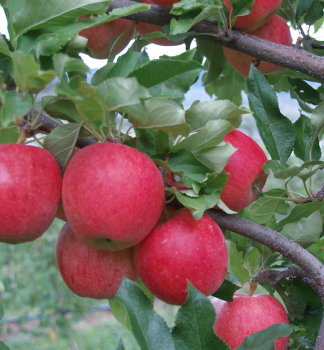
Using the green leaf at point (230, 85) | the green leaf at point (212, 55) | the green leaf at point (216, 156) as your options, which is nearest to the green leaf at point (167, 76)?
the green leaf at point (216, 156)

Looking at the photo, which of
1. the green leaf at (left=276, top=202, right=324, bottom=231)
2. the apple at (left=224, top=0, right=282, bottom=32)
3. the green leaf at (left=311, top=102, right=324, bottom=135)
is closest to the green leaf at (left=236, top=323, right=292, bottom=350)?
the green leaf at (left=276, top=202, right=324, bottom=231)

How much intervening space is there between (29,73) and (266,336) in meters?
0.40

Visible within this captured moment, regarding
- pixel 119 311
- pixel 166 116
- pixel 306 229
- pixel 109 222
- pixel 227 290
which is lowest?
pixel 119 311

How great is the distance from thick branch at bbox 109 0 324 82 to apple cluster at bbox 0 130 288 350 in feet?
0.84

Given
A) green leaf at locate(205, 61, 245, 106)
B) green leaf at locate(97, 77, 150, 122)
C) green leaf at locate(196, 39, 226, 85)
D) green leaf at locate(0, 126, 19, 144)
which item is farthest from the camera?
green leaf at locate(205, 61, 245, 106)

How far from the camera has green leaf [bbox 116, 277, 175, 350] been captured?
47 cm

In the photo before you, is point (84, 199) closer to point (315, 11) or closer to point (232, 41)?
point (232, 41)

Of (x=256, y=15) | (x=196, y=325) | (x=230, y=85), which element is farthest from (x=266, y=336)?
(x=230, y=85)

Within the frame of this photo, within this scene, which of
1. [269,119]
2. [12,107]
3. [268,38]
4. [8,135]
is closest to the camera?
[12,107]

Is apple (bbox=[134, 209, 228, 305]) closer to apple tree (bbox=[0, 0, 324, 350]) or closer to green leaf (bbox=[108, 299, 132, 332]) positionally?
apple tree (bbox=[0, 0, 324, 350])

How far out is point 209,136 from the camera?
1.83ft

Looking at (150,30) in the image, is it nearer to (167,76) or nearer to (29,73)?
(167,76)

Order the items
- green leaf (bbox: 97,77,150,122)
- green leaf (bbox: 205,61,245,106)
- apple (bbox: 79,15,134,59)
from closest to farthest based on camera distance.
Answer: green leaf (bbox: 97,77,150,122)
apple (bbox: 79,15,134,59)
green leaf (bbox: 205,61,245,106)

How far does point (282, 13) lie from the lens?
3.60ft
